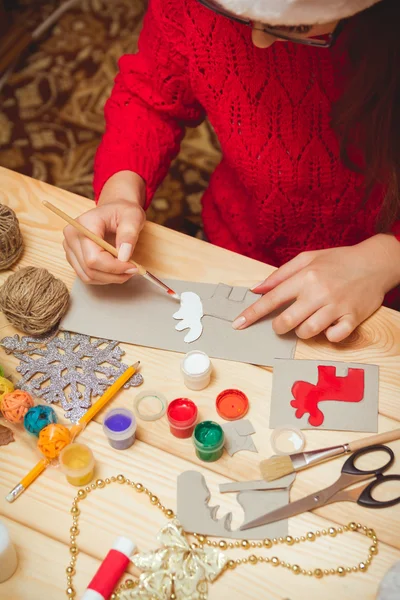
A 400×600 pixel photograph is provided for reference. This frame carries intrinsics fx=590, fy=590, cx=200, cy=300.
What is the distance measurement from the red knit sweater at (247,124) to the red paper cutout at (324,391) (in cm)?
30

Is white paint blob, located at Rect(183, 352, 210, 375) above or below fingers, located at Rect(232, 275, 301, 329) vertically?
below

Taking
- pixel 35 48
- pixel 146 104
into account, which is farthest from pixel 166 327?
pixel 35 48

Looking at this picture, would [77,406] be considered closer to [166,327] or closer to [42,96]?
[166,327]

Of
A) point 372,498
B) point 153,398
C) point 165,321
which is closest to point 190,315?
point 165,321

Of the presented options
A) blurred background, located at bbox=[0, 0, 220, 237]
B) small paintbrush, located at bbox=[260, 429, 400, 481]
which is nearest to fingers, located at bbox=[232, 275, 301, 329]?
small paintbrush, located at bbox=[260, 429, 400, 481]

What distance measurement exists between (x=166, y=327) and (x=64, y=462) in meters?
0.25

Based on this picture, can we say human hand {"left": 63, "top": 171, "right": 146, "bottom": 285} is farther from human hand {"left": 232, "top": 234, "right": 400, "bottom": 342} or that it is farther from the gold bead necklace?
the gold bead necklace

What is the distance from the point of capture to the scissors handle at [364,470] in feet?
2.49

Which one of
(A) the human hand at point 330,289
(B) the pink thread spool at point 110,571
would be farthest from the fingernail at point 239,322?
(B) the pink thread spool at point 110,571

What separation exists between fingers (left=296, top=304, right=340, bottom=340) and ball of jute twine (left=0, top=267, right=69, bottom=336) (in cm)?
36

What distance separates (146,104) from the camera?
1.07m

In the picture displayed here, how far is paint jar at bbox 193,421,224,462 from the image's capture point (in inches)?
29.8

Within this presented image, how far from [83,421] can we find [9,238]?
323 millimetres

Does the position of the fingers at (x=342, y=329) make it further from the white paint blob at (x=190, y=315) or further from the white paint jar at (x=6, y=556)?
the white paint jar at (x=6, y=556)
